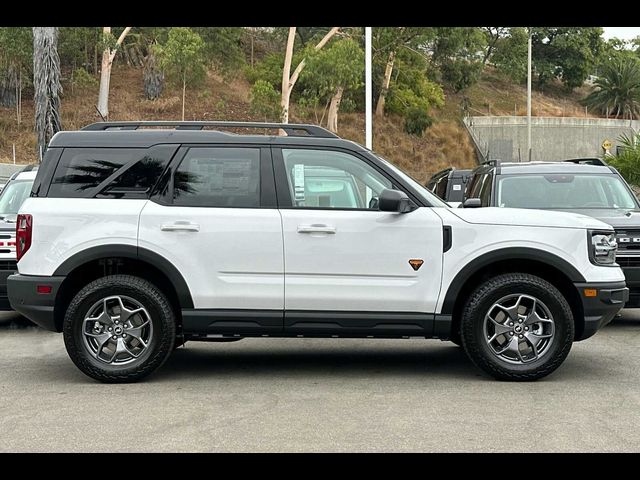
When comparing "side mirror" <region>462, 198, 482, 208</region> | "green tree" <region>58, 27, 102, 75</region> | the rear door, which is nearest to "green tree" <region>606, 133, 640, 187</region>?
"side mirror" <region>462, 198, 482, 208</region>

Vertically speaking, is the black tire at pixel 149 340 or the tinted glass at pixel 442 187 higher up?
the tinted glass at pixel 442 187

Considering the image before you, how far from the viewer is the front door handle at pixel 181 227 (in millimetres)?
7375

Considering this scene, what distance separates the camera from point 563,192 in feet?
37.5

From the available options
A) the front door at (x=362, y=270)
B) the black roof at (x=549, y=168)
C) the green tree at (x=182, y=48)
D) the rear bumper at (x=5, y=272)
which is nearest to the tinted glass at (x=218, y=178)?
the front door at (x=362, y=270)

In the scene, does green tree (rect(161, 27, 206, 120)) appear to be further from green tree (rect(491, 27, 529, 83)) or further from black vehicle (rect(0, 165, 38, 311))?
green tree (rect(491, 27, 529, 83))

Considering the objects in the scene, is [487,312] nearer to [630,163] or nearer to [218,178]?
[218,178]

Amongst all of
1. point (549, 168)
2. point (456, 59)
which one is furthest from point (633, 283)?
point (456, 59)

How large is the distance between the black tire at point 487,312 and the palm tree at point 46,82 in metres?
23.6

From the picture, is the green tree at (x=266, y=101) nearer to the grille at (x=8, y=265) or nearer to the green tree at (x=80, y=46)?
the green tree at (x=80, y=46)

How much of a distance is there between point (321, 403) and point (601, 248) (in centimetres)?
268

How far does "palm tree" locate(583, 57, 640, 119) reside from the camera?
6962 cm
